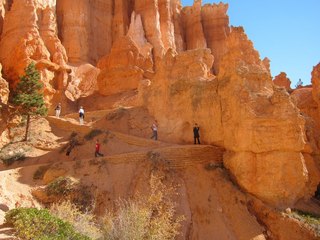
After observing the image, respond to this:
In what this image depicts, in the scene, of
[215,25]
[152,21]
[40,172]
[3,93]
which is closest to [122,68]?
[3,93]

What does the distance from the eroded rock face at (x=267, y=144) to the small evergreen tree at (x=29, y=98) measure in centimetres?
1199

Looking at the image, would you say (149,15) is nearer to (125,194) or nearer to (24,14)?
(24,14)

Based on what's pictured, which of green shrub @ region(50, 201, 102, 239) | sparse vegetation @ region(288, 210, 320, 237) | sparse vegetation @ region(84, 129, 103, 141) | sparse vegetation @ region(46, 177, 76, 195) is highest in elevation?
sparse vegetation @ region(84, 129, 103, 141)

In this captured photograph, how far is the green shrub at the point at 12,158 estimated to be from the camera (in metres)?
20.5

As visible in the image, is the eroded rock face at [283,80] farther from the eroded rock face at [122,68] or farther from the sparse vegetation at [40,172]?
the sparse vegetation at [40,172]

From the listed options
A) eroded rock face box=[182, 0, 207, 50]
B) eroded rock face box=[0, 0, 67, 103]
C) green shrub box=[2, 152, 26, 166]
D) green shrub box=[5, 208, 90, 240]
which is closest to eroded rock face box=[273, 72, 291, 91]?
eroded rock face box=[182, 0, 207, 50]

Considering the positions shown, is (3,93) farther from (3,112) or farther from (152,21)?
(152,21)

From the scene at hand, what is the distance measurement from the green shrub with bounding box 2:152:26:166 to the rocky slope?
3445 millimetres

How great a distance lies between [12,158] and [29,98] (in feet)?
13.4

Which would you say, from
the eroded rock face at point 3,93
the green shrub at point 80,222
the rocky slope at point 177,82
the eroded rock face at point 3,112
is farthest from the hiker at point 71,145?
the green shrub at point 80,222

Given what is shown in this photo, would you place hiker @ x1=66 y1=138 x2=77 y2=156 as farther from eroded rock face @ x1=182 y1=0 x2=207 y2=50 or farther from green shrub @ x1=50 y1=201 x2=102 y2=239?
eroded rock face @ x1=182 y1=0 x2=207 y2=50

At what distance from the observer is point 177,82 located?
21344 mm

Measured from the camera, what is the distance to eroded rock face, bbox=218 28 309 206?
15789mm

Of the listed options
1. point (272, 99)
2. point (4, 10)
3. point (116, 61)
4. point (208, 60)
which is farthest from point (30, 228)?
point (4, 10)
